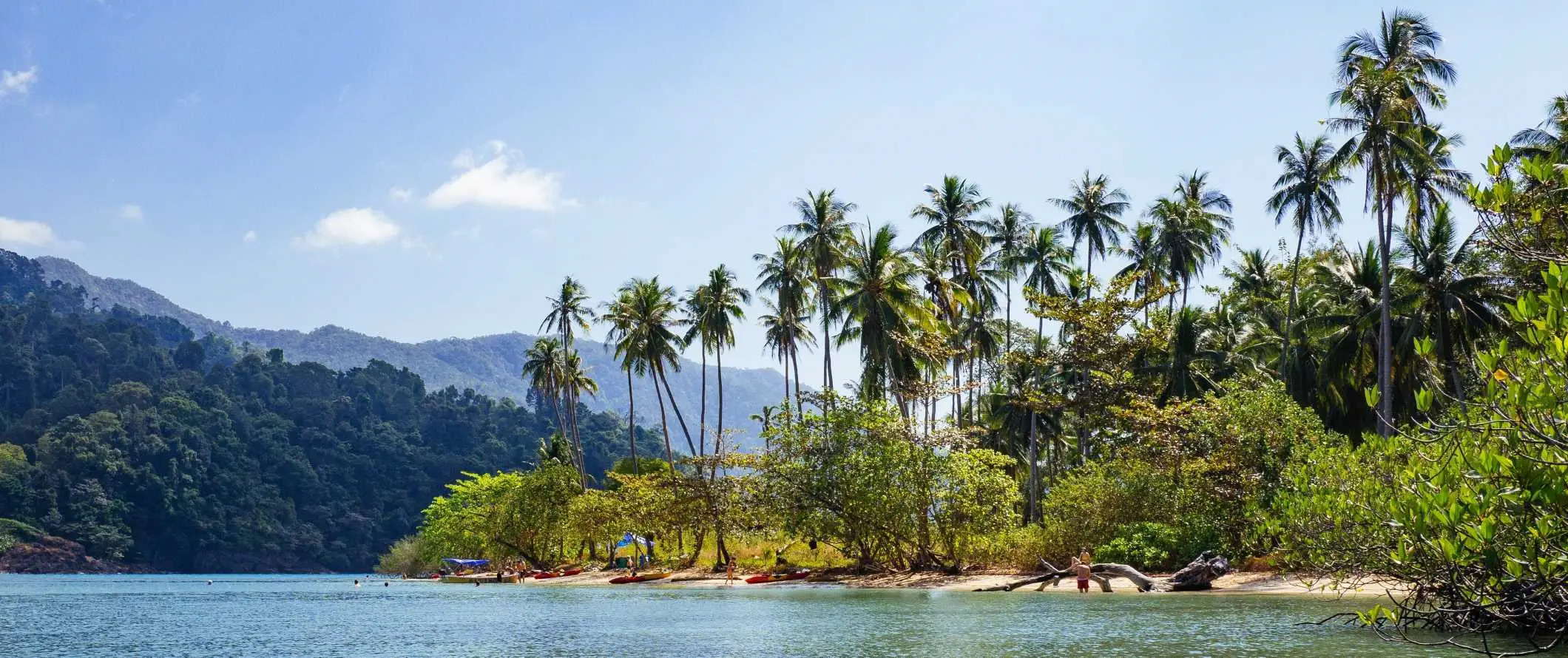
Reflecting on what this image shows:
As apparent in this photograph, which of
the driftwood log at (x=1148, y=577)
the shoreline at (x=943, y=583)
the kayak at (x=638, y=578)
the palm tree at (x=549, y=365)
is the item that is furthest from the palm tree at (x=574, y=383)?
the driftwood log at (x=1148, y=577)

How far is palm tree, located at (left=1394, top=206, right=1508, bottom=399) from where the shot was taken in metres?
38.8

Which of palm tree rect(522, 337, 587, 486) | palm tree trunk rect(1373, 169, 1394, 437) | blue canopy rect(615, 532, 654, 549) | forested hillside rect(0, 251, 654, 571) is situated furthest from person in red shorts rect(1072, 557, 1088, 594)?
forested hillside rect(0, 251, 654, 571)

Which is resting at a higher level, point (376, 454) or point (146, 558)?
point (376, 454)

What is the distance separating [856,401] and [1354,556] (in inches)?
1017

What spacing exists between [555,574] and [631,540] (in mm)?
4869

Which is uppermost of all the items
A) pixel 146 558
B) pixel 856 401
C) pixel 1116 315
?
pixel 1116 315

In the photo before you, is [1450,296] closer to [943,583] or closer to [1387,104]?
[1387,104]

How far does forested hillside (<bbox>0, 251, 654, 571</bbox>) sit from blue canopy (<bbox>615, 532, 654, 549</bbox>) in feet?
128

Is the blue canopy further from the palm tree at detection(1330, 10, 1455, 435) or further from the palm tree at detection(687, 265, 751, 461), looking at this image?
the palm tree at detection(1330, 10, 1455, 435)

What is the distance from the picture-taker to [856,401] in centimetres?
4194

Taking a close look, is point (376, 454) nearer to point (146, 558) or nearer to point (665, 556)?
point (146, 558)

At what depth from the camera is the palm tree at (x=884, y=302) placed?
48.7m

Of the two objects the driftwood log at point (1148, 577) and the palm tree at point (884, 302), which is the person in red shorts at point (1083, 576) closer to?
the driftwood log at point (1148, 577)

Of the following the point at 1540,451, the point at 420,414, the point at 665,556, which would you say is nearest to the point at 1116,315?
the point at 665,556
